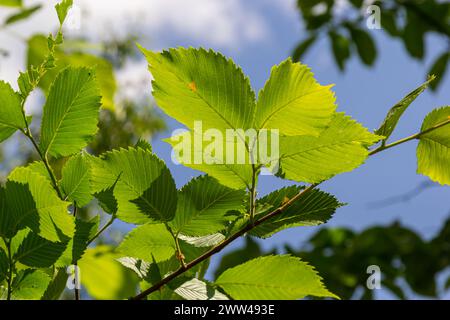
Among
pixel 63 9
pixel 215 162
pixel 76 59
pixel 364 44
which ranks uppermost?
pixel 364 44

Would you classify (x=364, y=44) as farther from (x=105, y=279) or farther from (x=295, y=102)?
(x=295, y=102)

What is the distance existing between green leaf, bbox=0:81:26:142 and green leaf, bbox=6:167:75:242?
0.05 meters

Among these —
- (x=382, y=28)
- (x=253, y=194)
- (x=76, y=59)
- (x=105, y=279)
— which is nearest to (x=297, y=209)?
(x=253, y=194)

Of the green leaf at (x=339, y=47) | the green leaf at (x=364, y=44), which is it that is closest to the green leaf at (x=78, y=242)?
the green leaf at (x=364, y=44)

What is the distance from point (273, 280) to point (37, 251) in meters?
0.20

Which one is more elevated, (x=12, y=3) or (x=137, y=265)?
(x=12, y=3)

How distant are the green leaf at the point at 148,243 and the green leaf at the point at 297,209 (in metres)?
0.08

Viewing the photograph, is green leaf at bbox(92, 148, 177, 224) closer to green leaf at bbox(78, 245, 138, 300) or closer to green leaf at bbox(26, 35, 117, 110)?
green leaf at bbox(78, 245, 138, 300)

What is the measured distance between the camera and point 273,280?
487 millimetres

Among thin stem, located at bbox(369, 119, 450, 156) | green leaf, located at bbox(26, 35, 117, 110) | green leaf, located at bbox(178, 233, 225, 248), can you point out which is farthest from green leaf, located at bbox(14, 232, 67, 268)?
green leaf, located at bbox(26, 35, 117, 110)

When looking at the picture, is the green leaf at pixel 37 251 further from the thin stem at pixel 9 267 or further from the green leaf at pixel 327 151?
the green leaf at pixel 327 151

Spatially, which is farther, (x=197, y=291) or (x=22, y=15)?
(x=22, y=15)
